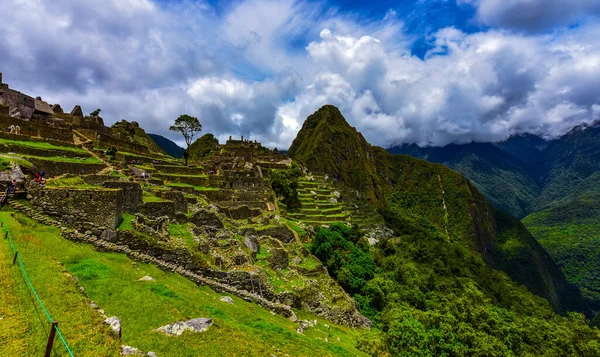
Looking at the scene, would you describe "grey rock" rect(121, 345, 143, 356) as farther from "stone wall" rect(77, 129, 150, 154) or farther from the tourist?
"stone wall" rect(77, 129, 150, 154)

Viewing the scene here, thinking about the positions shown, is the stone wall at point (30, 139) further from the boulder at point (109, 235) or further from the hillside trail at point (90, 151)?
the boulder at point (109, 235)

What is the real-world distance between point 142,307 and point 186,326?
5.70ft

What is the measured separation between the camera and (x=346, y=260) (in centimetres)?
3344

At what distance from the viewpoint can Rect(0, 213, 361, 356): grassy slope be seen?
7.29m

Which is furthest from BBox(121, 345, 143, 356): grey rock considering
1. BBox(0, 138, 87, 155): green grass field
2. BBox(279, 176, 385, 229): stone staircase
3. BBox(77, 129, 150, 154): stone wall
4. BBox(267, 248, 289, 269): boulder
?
BBox(279, 176, 385, 229): stone staircase

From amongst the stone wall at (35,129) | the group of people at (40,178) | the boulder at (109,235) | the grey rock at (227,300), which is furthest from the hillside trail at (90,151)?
the grey rock at (227,300)

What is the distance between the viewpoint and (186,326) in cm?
827

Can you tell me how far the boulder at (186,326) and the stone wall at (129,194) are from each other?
1263 centimetres

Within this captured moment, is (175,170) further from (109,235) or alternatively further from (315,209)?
(315,209)

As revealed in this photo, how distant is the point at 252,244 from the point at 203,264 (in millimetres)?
7440

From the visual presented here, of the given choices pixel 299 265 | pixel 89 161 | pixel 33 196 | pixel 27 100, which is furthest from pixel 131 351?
pixel 27 100

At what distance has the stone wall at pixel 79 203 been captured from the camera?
539 inches

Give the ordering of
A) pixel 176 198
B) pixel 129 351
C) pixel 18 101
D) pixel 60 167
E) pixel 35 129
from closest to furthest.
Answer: pixel 129 351, pixel 176 198, pixel 60 167, pixel 35 129, pixel 18 101

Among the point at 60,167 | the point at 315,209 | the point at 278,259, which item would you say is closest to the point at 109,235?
the point at 278,259
